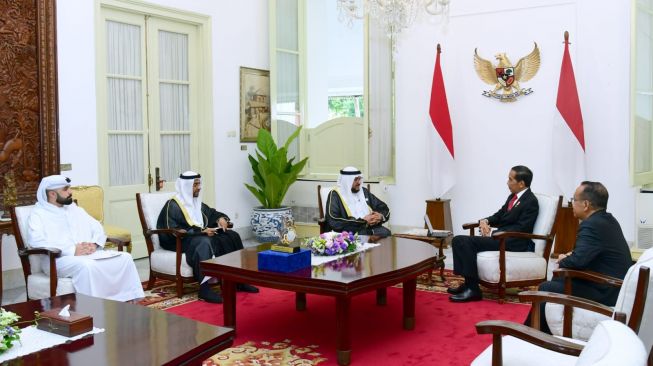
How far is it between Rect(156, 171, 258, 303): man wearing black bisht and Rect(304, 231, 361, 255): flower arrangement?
3.32ft

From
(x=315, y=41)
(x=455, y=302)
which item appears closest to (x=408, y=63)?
(x=315, y=41)

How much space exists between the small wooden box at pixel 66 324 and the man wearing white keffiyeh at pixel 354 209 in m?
3.54

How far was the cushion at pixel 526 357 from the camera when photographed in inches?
102

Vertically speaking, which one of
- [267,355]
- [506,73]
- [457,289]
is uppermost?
[506,73]

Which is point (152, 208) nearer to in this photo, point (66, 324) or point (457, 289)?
point (457, 289)

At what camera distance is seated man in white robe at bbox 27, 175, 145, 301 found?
4496 millimetres

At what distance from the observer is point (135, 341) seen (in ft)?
8.46

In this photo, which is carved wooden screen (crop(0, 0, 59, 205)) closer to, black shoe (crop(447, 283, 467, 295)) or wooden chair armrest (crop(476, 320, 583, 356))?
black shoe (crop(447, 283, 467, 295))

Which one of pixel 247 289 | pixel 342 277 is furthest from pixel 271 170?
pixel 342 277

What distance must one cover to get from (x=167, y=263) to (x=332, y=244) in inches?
63.2

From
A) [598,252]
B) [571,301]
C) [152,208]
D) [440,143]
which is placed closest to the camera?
[571,301]

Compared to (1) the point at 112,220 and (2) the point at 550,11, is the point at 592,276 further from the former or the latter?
(1) the point at 112,220

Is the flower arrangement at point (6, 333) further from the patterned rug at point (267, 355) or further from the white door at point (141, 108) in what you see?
the white door at point (141, 108)

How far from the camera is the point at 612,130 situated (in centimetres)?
655
